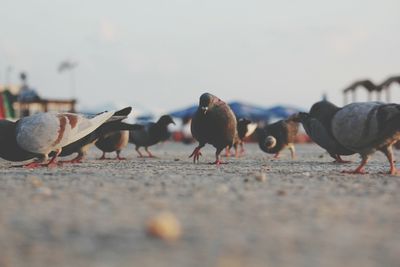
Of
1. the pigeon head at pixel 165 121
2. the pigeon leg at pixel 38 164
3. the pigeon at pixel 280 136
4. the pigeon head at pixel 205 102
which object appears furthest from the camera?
the pigeon head at pixel 165 121

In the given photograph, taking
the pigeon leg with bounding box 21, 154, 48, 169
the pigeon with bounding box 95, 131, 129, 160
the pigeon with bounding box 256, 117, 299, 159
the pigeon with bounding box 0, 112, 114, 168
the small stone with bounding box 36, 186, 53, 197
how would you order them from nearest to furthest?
1. the small stone with bounding box 36, 186, 53, 197
2. the pigeon with bounding box 0, 112, 114, 168
3. the pigeon leg with bounding box 21, 154, 48, 169
4. the pigeon with bounding box 95, 131, 129, 160
5. the pigeon with bounding box 256, 117, 299, 159

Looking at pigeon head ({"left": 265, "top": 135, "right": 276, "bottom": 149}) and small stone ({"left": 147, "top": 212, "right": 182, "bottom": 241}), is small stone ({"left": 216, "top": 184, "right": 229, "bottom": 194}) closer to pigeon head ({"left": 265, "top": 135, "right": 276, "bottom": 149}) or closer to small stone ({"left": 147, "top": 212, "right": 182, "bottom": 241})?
small stone ({"left": 147, "top": 212, "right": 182, "bottom": 241})

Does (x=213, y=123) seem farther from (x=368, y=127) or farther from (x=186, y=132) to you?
(x=186, y=132)

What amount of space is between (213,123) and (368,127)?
3479mm

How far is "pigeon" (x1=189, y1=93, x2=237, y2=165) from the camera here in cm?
1002

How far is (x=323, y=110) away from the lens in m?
8.63

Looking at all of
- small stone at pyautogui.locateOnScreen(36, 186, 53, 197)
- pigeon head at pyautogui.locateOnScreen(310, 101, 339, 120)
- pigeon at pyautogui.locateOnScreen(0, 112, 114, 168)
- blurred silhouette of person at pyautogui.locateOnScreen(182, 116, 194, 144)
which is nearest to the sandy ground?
small stone at pyautogui.locateOnScreen(36, 186, 53, 197)

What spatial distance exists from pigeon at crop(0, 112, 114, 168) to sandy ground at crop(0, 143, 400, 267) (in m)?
3.14

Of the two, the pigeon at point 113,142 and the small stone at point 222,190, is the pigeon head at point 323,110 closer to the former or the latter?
the small stone at point 222,190

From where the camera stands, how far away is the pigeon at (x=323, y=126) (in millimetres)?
8523

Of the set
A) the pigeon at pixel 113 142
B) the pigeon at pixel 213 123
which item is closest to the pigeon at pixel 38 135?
the pigeon at pixel 213 123

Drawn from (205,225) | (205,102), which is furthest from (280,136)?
(205,225)

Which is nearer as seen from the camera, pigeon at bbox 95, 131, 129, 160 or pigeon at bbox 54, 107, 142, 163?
pigeon at bbox 54, 107, 142, 163

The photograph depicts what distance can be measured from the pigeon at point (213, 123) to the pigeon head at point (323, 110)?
1.82 m
